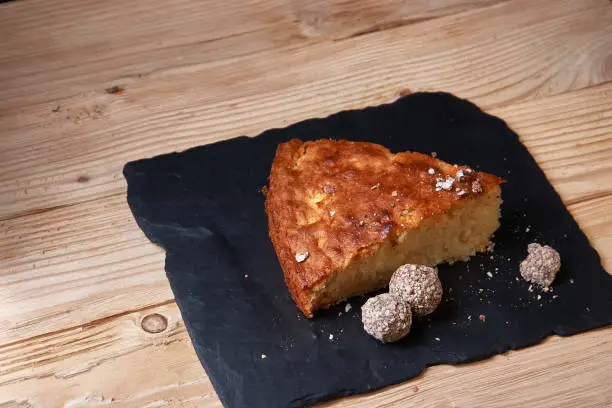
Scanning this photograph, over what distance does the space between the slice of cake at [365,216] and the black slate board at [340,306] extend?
9 centimetres

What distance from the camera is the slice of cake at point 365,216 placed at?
3.15 m

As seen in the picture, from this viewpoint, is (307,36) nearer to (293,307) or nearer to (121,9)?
(121,9)

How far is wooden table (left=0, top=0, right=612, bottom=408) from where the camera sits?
10.1 feet

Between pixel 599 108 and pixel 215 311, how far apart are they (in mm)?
2012

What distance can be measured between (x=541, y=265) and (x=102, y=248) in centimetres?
165

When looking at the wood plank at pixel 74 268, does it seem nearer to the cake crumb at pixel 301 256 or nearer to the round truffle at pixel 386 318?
the cake crumb at pixel 301 256

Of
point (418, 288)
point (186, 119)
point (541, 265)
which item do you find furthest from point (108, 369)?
point (541, 265)

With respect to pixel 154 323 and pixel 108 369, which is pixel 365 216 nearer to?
pixel 154 323

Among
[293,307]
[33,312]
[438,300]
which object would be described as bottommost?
[33,312]

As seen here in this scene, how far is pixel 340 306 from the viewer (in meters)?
3.24

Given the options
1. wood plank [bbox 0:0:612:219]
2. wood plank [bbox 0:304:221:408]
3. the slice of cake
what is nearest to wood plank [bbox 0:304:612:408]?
wood plank [bbox 0:304:221:408]

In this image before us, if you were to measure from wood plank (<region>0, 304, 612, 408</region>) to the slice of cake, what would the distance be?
421 millimetres

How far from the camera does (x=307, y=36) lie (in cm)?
442

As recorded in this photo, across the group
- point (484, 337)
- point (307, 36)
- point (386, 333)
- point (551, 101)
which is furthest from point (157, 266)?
point (551, 101)
